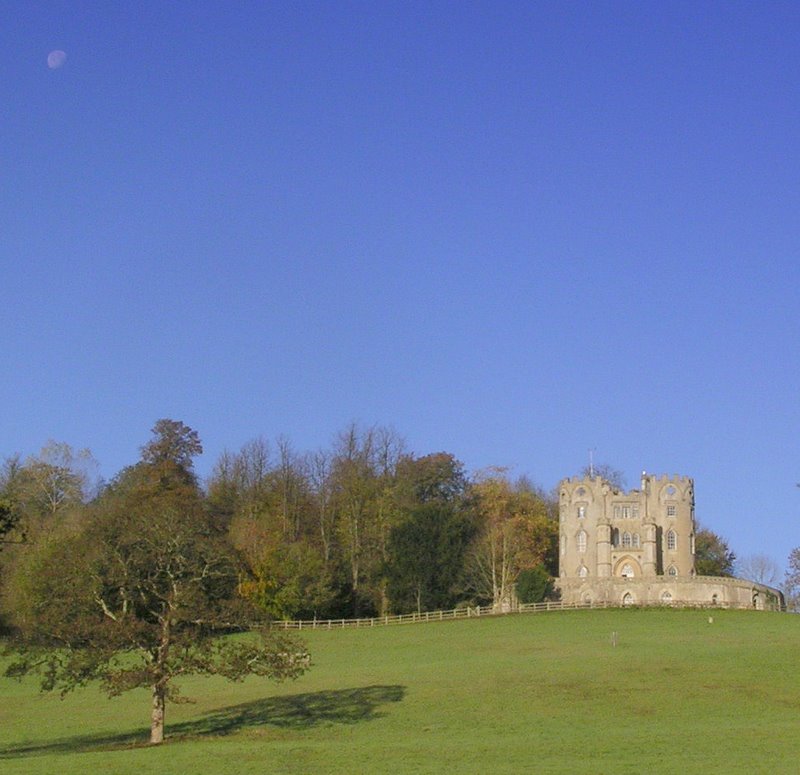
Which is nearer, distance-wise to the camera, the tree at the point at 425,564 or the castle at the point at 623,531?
the tree at the point at 425,564

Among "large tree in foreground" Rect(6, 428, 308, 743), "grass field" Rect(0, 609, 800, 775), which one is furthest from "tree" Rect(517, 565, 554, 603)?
"large tree in foreground" Rect(6, 428, 308, 743)

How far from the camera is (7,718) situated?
46.0 metres

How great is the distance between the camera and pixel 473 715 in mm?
39781

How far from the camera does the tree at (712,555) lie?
115 m

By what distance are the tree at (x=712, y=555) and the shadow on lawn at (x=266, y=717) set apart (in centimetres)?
7399

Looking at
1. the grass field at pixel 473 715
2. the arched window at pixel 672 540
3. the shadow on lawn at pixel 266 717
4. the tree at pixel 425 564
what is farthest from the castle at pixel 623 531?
the shadow on lawn at pixel 266 717

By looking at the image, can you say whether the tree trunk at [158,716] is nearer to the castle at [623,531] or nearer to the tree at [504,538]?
the tree at [504,538]

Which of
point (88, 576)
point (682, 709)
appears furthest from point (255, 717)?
point (682, 709)

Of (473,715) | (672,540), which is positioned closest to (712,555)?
(672,540)

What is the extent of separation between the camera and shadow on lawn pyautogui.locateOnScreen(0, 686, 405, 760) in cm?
3716

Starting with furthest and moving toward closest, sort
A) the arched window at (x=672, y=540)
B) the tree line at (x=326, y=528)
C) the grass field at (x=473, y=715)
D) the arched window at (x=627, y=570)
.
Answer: the arched window at (x=672, y=540) → the arched window at (x=627, y=570) → the tree line at (x=326, y=528) → the grass field at (x=473, y=715)

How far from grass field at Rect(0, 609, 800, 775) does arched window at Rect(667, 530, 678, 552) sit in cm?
3241

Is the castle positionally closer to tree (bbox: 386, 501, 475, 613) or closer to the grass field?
tree (bbox: 386, 501, 475, 613)

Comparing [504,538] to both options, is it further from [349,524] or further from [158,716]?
[158,716]
